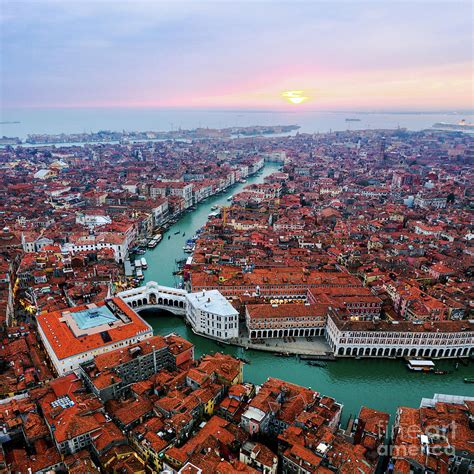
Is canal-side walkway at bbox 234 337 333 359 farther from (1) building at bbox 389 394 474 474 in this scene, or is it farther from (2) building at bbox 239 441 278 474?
(2) building at bbox 239 441 278 474

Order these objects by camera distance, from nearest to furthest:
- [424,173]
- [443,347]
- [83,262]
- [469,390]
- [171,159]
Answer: [469,390], [443,347], [83,262], [424,173], [171,159]

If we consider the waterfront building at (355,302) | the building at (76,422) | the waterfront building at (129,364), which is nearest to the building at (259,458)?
the building at (76,422)

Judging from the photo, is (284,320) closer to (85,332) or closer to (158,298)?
(158,298)

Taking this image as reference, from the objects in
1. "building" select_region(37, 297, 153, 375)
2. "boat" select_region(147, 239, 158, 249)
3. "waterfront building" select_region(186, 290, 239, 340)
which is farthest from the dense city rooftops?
"boat" select_region(147, 239, 158, 249)

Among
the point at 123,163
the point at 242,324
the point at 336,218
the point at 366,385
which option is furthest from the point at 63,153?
the point at 366,385

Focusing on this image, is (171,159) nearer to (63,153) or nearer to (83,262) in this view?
(63,153)

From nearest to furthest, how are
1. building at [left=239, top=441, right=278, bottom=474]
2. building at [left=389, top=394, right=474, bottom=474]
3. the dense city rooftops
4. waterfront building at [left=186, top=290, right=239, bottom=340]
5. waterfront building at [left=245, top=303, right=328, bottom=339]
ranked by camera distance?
building at [left=239, top=441, right=278, bottom=474] → building at [left=389, top=394, right=474, bottom=474] → the dense city rooftops → waterfront building at [left=186, top=290, right=239, bottom=340] → waterfront building at [left=245, top=303, right=328, bottom=339]

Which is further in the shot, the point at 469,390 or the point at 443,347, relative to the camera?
the point at 443,347
